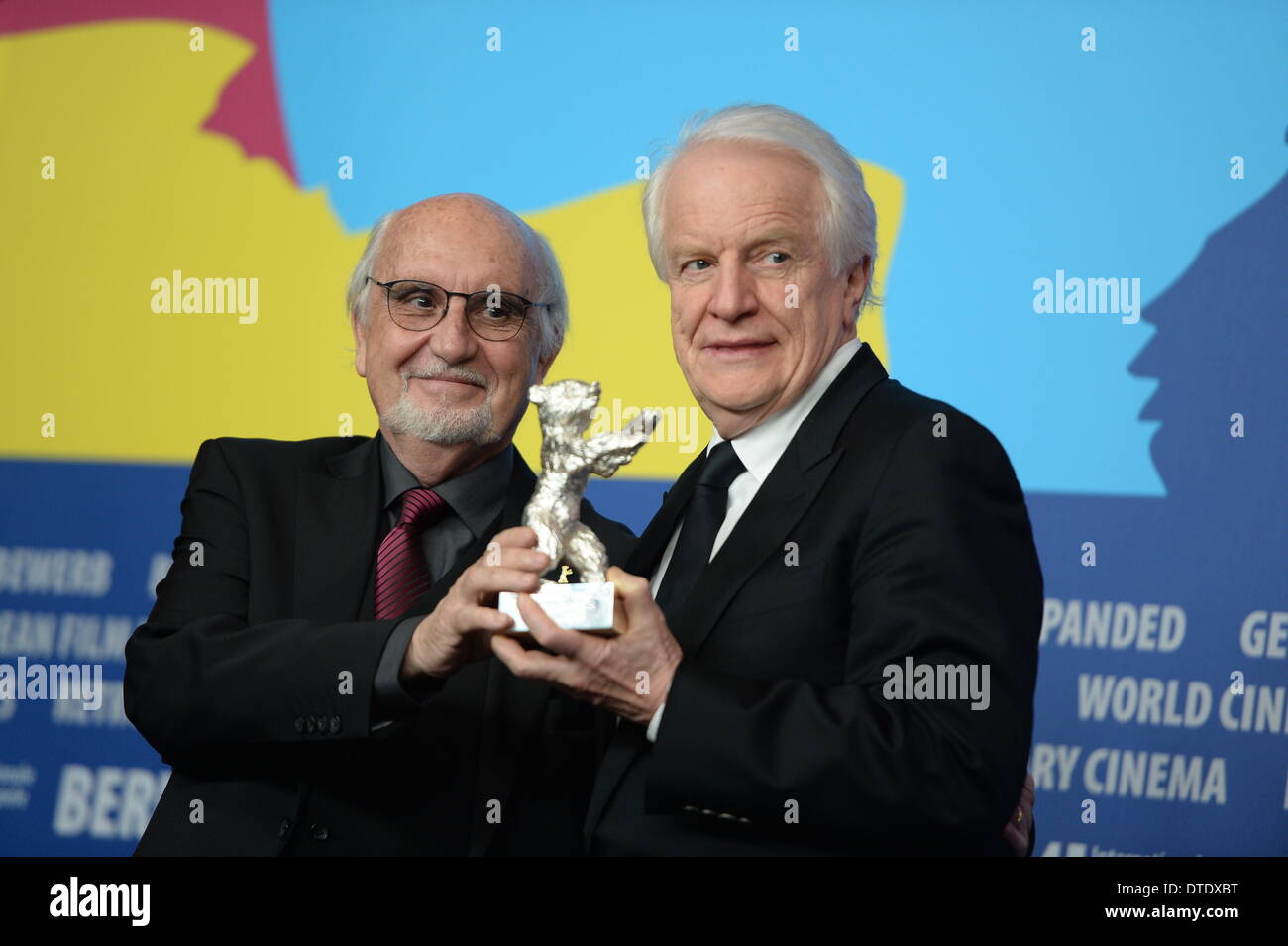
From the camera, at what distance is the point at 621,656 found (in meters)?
1.91

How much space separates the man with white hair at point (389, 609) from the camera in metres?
2.20

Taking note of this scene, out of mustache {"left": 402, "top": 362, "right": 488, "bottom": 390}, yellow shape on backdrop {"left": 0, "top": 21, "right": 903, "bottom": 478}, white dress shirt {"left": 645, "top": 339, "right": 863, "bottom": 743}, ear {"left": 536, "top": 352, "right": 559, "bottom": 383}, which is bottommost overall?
white dress shirt {"left": 645, "top": 339, "right": 863, "bottom": 743}

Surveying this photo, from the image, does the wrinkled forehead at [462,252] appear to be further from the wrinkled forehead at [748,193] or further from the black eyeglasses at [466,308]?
the wrinkled forehead at [748,193]

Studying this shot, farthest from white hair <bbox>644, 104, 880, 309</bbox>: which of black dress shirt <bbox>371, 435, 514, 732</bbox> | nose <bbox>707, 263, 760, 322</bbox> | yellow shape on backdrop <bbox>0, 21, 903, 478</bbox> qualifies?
yellow shape on backdrop <bbox>0, 21, 903, 478</bbox>

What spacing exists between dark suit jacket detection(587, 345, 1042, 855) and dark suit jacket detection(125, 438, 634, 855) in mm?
334

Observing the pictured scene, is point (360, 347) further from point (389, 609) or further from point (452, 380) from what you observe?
point (389, 609)

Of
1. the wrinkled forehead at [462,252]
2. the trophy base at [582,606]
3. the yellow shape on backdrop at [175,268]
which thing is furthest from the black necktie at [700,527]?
the yellow shape on backdrop at [175,268]

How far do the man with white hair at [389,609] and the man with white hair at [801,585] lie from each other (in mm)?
275

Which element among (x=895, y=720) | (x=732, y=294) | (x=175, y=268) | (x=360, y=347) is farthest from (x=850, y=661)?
(x=175, y=268)

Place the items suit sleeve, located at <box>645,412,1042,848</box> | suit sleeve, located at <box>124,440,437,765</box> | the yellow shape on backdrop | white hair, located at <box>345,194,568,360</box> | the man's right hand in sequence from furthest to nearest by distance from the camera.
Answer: the yellow shape on backdrop < white hair, located at <box>345,194,568,360</box> < suit sleeve, located at <box>124,440,437,765</box> < the man's right hand < suit sleeve, located at <box>645,412,1042,848</box>

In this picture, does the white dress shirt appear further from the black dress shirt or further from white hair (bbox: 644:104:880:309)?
the black dress shirt

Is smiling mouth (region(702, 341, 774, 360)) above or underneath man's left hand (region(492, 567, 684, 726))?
above

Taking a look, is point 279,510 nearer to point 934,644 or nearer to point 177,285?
point 934,644

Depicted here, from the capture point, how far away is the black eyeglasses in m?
2.63
